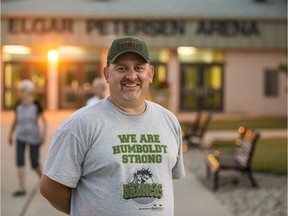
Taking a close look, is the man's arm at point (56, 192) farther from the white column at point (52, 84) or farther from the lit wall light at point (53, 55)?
the lit wall light at point (53, 55)

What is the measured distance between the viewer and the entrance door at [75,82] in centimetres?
2650

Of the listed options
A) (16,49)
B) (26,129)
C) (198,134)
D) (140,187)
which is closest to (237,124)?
(198,134)

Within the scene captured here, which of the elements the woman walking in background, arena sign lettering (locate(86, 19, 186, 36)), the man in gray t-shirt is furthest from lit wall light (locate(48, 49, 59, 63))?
the man in gray t-shirt

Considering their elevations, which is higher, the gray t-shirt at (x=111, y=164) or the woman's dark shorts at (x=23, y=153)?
the gray t-shirt at (x=111, y=164)

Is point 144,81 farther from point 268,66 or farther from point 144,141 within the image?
point 268,66

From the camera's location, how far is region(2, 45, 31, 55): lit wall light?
25831 millimetres

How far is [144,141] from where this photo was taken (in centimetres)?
290

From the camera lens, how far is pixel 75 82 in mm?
26703

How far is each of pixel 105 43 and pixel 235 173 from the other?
16465 mm

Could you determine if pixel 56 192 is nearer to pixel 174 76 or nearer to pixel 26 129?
pixel 26 129

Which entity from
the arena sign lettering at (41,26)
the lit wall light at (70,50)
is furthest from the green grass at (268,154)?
the lit wall light at (70,50)

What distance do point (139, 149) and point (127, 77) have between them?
0.40m

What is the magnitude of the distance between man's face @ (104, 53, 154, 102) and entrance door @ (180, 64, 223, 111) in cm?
2346

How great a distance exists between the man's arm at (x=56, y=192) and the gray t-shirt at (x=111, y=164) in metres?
0.06
